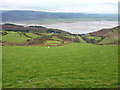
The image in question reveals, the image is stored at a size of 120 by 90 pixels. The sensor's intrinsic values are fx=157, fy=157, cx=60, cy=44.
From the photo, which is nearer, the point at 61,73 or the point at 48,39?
the point at 61,73

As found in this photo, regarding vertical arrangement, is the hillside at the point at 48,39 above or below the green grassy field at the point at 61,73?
above

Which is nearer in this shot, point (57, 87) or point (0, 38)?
point (57, 87)

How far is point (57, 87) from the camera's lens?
848cm

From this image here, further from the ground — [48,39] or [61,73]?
[48,39]

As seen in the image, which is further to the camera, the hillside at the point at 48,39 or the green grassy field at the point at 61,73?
the hillside at the point at 48,39

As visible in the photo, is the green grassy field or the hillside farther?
the hillside

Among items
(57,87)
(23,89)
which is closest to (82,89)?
(57,87)

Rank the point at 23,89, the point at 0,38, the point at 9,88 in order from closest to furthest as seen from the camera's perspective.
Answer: the point at 23,89 < the point at 9,88 < the point at 0,38

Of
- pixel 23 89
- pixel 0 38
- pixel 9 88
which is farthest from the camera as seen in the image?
pixel 0 38

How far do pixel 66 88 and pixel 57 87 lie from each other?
49cm

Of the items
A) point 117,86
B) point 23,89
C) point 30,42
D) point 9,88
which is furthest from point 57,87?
point 30,42

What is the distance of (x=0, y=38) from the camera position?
58.6m

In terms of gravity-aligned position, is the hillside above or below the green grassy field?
above

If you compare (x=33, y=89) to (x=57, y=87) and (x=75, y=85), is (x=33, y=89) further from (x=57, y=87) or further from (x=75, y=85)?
(x=75, y=85)
